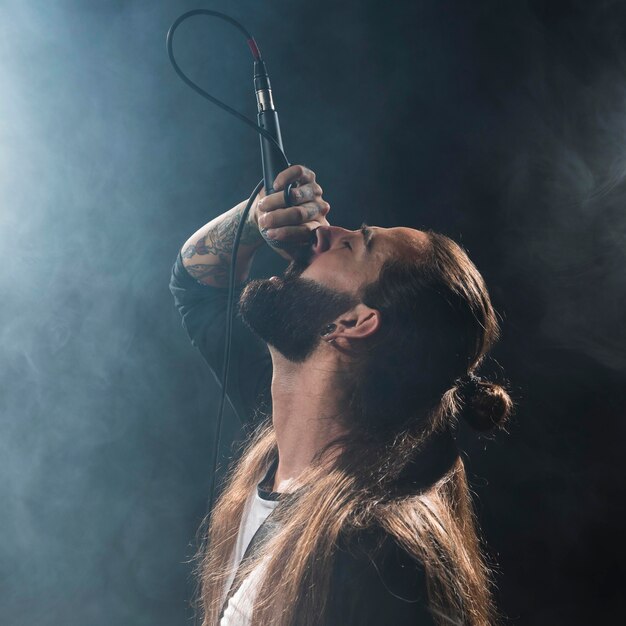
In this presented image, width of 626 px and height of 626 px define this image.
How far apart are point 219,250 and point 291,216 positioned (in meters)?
0.37

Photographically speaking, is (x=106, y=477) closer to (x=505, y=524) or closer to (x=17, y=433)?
(x=17, y=433)

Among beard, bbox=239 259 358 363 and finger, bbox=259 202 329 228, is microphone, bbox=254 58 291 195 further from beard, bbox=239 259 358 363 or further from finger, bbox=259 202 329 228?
beard, bbox=239 259 358 363

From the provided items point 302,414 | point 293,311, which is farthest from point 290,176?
point 302,414

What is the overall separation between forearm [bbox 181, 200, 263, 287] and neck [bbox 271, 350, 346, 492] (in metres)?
0.35

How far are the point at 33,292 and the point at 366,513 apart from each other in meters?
1.40

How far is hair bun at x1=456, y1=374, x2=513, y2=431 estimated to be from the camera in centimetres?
138

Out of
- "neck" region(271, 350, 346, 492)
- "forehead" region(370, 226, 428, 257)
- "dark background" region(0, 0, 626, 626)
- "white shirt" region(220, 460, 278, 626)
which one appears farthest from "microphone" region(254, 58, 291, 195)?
"white shirt" region(220, 460, 278, 626)

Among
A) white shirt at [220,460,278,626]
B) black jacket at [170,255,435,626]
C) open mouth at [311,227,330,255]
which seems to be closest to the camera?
black jacket at [170,255,435,626]

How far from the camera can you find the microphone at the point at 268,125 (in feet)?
4.51

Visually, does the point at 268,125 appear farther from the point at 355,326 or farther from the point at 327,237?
the point at 355,326

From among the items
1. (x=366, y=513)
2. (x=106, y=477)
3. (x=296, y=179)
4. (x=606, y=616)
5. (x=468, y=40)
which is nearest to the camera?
(x=366, y=513)

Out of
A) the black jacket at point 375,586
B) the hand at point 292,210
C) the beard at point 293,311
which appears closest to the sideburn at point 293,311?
the beard at point 293,311

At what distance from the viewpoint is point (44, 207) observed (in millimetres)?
2047

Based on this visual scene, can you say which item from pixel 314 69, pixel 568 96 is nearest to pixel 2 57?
pixel 314 69
